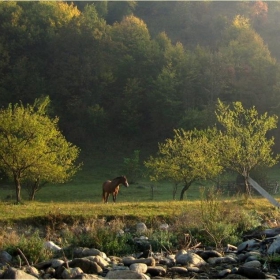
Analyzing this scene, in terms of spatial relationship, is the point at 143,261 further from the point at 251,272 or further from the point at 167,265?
the point at 251,272

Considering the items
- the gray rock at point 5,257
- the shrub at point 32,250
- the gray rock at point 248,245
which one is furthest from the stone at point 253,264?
the gray rock at point 5,257

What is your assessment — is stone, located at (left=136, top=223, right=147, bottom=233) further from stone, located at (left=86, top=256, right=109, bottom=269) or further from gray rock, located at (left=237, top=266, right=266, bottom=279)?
gray rock, located at (left=237, top=266, right=266, bottom=279)

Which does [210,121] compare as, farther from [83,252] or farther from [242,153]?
[83,252]

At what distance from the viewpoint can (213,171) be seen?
135 feet

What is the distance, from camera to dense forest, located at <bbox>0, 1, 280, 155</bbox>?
7306cm

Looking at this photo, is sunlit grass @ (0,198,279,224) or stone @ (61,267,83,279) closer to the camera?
stone @ (61,267,83,279)

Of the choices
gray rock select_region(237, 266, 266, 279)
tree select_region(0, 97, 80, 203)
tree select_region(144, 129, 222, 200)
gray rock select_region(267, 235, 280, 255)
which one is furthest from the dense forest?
gray rock select_region(237, 266, 266, 279)

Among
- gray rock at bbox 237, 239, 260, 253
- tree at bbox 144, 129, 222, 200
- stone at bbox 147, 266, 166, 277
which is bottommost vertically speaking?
stone at bbox 147, 266, 166, 277

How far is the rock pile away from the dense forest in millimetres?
49266

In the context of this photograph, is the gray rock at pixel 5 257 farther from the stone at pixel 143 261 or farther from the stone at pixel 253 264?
Result: the stone at pixel 253 264

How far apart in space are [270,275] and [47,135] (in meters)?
25.0

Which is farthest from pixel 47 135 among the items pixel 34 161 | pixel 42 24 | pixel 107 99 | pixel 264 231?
pixel 42 24

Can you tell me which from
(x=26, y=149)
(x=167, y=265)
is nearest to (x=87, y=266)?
(x=167, y=265)

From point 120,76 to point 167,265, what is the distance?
206ft
